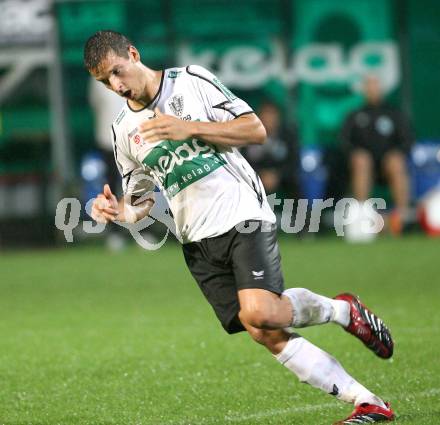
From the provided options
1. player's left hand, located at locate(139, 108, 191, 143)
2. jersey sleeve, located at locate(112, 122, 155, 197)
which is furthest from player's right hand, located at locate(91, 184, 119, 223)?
player's left hand, located at locate(139, 108, 191, 143)

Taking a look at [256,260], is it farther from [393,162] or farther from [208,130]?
[393,162]

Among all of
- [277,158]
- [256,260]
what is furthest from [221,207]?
[277,158]

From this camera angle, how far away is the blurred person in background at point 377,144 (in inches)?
612

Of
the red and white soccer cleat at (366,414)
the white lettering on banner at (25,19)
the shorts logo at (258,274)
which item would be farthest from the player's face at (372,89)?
the red and white soccer cleat at (366,414)

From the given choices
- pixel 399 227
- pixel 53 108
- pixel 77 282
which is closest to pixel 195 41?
pixel 53 108

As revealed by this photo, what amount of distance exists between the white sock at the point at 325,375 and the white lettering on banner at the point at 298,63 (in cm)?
1192

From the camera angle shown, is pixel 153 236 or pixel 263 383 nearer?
pixel 263 383

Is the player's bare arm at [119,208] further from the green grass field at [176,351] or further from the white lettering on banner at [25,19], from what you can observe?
the white lettering on banner at [25,19]

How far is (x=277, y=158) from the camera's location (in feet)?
51.9

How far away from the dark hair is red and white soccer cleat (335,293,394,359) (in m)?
1.60

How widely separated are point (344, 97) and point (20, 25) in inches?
188

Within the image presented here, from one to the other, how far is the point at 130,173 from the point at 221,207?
0.62m

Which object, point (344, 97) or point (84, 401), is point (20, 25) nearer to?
point (344, 97)

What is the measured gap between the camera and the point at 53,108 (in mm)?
17188
